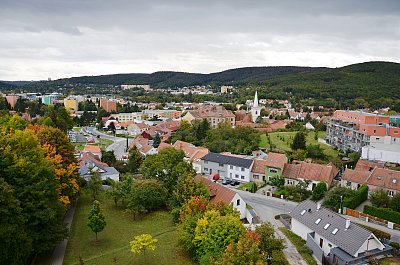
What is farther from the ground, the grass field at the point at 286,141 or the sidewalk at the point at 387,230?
the grass field at the point at 286,141

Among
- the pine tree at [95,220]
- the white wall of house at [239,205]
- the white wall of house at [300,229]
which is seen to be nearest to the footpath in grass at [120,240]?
the pine tree at [95,220]

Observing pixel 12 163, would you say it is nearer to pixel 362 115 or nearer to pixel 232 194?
pixel 232 194

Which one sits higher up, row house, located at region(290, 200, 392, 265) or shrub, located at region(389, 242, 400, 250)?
row house, located at region(290, 200, 392, 265)

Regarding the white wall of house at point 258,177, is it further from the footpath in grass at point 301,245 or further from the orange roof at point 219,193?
the footpath in grass at point 301,245

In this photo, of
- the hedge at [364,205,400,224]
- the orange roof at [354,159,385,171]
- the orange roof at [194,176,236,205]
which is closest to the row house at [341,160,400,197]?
the hedge at [364,205,400,224]

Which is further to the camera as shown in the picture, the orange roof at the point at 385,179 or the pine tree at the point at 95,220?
the orange roof at the point at 385,179

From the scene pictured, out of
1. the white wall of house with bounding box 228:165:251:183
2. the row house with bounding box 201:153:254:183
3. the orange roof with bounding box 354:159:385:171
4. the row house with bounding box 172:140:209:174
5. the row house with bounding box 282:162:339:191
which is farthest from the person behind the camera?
the row house with bounding box 172:140:209:174

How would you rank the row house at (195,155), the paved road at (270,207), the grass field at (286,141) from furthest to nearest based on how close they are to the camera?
the grass field at (286,141) < the row house at (195,155) < the paved road at (270,207)

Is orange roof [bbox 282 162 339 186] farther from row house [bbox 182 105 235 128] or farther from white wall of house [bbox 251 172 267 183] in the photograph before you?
row house [bbox 182 105 235 128]
